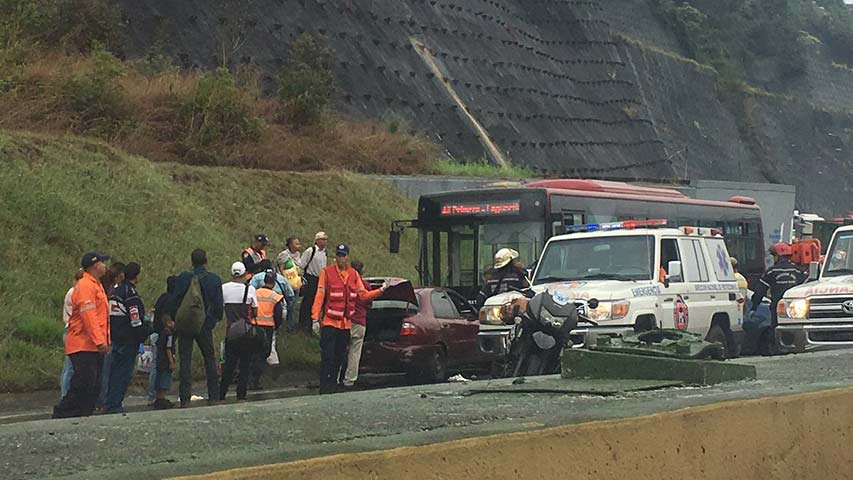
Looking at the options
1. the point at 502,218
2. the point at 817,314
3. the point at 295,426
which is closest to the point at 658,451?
the point at 295,426

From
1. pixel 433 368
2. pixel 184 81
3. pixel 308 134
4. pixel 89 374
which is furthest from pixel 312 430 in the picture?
pixel 308 134

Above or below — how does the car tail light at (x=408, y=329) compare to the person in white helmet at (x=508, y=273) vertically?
below

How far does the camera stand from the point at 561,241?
1705 centimetres

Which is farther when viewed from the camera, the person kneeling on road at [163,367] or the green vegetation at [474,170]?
the green vegetation at [474,170]

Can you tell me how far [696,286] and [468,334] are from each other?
3.63 metres

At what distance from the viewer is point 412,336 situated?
18312mm

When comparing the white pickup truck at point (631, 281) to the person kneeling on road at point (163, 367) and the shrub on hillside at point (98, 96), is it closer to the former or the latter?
the person kneeling on road at point (163, 367)

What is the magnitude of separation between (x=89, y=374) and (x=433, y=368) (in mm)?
7136

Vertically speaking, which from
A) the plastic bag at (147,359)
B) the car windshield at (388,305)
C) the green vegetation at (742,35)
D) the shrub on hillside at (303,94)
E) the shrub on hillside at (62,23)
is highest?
the green vegetation at (742,35)

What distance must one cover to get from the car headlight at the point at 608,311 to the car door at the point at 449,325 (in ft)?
12.2

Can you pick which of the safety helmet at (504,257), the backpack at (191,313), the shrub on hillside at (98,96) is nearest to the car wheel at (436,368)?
the safety helmet at (504,257)

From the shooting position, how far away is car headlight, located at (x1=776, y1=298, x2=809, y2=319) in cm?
1766

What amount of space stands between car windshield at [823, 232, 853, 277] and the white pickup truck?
5.47ft

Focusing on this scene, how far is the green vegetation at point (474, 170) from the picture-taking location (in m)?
38.2
